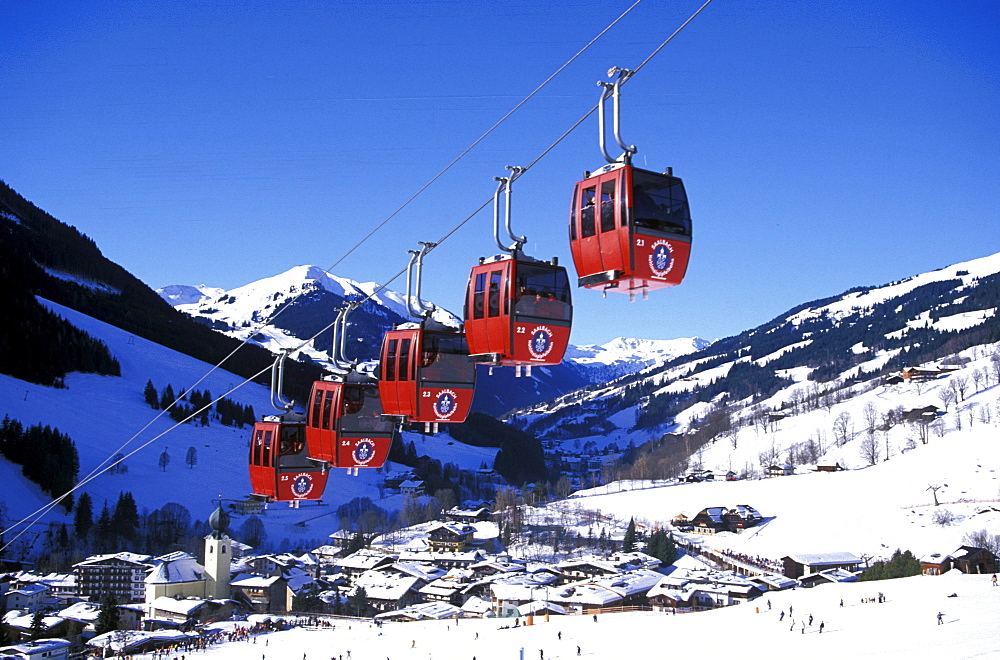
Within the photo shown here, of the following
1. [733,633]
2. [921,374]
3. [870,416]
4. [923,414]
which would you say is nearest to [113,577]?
[733,633]

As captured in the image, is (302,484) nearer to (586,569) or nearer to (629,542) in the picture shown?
(586,569)

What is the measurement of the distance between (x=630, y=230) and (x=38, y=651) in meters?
46.1

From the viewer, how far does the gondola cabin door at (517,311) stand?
1436 centimetres

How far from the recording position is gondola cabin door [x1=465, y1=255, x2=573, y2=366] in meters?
14.4

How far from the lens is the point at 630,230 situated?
11.6m

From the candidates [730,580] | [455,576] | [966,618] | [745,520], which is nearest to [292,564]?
[455,576]

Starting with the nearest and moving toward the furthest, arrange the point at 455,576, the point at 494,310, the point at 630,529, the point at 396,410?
the point at 494,310 → the point at 396,410 → the point at 455,576 → the point at 630,529

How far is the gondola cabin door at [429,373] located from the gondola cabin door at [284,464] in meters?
6.25

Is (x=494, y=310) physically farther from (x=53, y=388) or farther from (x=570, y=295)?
(x=53, y=388)

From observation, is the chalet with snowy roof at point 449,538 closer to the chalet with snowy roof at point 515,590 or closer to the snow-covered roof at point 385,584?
the snow-covered roof at point 385,584

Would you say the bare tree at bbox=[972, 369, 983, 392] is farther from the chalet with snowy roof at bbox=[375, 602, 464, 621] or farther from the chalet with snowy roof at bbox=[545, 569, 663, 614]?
the chalet with snowy roof at bbox=[375, 602, 464, 621]

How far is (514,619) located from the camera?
5528 centimetres

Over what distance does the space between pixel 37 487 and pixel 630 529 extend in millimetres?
63955

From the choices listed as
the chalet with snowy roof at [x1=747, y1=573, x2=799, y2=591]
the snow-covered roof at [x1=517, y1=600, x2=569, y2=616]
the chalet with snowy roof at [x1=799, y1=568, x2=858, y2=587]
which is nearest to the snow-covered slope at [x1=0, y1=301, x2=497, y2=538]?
the snow-covered roof at [x1=517, y1=600, x2=569, y2=616]
